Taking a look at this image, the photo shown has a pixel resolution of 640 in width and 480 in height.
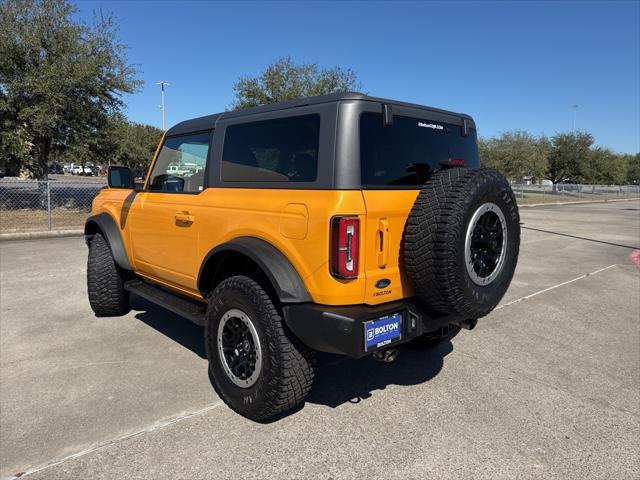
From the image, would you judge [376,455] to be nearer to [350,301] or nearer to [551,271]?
[350,301]

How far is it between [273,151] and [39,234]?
32.6 feet

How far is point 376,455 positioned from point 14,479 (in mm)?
1937

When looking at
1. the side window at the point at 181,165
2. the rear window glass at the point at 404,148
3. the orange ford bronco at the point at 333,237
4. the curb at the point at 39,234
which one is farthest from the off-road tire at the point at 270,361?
the curb at the point at 39,234

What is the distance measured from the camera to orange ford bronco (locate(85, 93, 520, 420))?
2557 millimetres

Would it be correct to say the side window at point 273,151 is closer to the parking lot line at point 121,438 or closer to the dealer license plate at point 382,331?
the dealer license plate at point 382,331

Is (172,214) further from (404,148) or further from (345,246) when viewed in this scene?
(404,148)

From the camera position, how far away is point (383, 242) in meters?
2.64

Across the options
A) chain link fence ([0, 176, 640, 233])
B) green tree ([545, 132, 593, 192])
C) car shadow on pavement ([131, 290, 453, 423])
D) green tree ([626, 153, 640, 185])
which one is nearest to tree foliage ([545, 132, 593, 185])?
green tree ([545, 132, 593, 192])

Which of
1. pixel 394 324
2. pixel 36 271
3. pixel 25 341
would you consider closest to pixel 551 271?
pixel 394 324

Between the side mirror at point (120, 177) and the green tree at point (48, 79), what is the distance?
9714mm

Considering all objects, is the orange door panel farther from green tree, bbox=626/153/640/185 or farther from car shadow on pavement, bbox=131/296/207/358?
green tree, bbox=626/153/640/185

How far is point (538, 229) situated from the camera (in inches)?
582

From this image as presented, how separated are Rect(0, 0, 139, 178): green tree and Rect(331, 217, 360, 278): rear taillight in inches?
509

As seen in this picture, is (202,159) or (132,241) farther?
(132,241)
